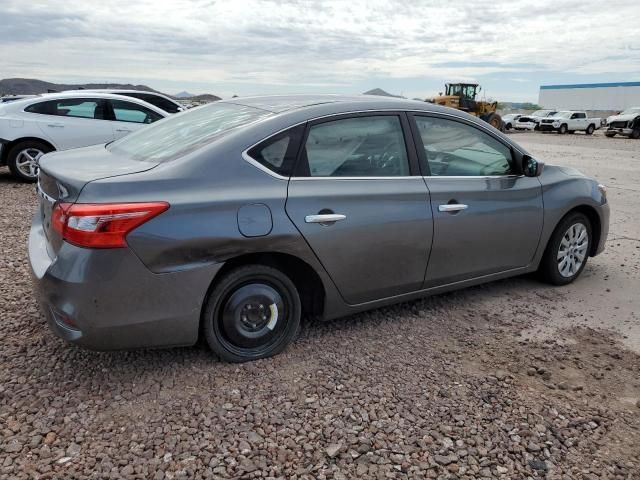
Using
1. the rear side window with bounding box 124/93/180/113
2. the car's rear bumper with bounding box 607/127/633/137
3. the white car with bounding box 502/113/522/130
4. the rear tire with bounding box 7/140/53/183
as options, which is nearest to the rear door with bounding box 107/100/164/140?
the rear tire with bounding box 7/140/53/183

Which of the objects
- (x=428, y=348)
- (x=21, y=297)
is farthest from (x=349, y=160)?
(x=21, y=297)

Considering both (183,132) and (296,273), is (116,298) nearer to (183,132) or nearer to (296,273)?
(296,273)

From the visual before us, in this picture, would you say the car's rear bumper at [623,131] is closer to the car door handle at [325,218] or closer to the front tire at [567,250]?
the front tire at [567,250]

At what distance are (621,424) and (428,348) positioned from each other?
116 cm

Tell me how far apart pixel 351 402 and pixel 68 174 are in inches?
77.5

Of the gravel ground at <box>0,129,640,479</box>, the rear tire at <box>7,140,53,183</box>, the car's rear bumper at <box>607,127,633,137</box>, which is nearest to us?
the gravel ground at <box>0,129,640,479</box>

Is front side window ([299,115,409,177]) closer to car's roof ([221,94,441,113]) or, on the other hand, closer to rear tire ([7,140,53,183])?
car's roof ([221,94,441,113])

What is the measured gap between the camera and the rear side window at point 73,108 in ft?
30.1

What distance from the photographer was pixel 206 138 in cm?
321

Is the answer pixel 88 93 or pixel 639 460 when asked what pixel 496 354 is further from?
pixel 88 93

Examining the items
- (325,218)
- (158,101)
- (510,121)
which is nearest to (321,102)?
(325,218)

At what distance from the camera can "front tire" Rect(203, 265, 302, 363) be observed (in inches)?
120

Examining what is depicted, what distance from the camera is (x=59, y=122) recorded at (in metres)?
9.20

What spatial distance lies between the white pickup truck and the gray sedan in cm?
3343
